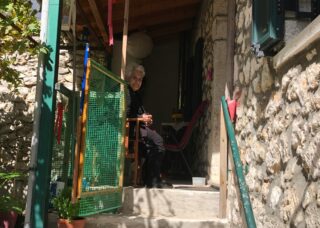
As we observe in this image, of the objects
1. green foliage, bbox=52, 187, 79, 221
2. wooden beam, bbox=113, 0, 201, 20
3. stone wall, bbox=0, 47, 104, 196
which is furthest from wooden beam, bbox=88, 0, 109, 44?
green foliage, bbox=52, 187, 79, 221

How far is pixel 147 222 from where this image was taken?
146 inches

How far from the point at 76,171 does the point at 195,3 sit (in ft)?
14.1

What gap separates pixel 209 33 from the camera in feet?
18.9

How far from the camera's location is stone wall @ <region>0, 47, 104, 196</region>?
538 centimetres

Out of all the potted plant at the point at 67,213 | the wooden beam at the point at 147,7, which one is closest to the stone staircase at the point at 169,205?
the potted plant at the point at 67,213

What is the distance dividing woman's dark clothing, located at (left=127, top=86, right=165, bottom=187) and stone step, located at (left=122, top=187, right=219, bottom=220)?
297 millimetres

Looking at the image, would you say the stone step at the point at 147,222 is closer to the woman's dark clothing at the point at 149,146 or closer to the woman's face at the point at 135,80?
the woman's dark clothing at the point at 149,146

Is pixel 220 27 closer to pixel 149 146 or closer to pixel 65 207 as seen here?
pixel 149 146

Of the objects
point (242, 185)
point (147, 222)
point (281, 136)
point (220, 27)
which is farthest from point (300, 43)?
point (220, 27)

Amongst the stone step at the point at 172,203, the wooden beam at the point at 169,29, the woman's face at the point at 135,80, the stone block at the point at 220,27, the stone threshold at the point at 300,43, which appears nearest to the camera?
the stone threshold at the point at 300,43

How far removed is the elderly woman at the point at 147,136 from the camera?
14.6 ft

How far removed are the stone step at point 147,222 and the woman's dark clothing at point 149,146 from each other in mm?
688

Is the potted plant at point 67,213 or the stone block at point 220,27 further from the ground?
the stone block at point 220,27

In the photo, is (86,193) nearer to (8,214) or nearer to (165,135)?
(8,214)
